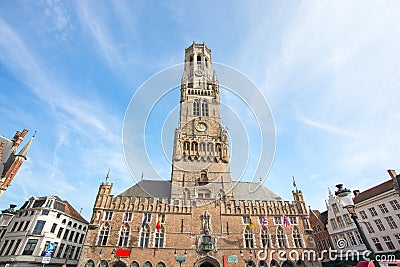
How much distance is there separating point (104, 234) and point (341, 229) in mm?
34105

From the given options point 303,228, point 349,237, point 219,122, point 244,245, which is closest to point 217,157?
point 219,122

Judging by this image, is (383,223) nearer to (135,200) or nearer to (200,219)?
(200,219)

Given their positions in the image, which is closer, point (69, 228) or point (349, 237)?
point (349, 237)

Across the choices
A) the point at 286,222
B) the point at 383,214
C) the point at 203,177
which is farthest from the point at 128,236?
the point at 383,214

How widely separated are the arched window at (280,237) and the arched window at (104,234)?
70.7 feet

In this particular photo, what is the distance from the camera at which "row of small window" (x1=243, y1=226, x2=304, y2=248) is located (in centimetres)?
2702

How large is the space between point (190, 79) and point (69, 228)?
35.5 m

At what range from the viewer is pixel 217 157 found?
34.2 m

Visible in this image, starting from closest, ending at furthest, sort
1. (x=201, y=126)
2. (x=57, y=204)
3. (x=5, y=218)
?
(x=5, y=218) → (x=57, y=204) → (x=201, y=126)

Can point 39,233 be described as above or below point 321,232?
below

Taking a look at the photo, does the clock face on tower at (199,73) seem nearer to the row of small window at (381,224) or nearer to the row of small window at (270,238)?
the row of small window at (270,238)

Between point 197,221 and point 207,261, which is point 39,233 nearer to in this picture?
point 197,221

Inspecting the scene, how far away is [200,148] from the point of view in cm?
3484

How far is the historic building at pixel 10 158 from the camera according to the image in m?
31.3
